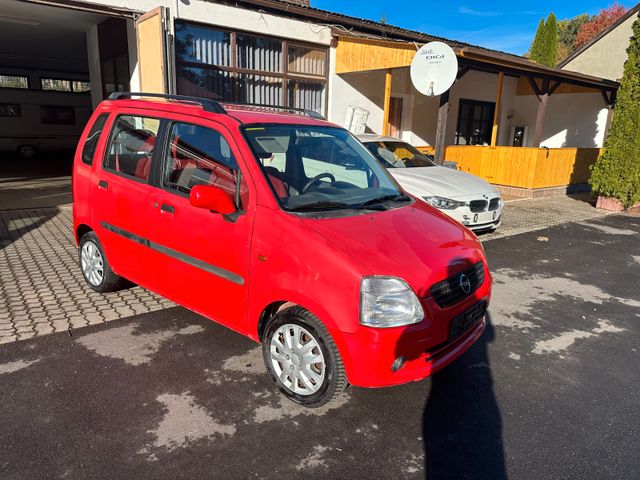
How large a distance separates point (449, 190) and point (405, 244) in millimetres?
4311

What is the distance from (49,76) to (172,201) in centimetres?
2124

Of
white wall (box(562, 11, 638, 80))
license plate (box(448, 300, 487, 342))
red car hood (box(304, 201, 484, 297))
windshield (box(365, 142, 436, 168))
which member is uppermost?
white wall (box(562, 11, 638, 80))

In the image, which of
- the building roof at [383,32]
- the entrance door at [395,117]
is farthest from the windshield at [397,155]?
the entrance door at [395,117]

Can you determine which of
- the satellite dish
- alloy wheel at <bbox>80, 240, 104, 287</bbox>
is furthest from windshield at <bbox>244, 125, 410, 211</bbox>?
the satellite dish

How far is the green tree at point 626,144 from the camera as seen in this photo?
416 inches

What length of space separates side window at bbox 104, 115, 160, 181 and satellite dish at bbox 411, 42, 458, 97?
6577 mm

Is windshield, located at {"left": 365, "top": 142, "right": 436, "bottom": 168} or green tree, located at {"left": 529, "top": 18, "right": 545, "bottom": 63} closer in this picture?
windshield, located at {"left": 365, "top": 142, "right": 436, "bottom": 168}

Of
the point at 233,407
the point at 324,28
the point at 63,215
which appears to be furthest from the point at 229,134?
the point at 324,28

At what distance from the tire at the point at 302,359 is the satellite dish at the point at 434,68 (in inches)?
292

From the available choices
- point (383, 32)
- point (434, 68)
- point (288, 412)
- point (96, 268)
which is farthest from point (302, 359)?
point (383, 32)

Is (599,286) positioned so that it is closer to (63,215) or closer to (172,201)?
(172,201)

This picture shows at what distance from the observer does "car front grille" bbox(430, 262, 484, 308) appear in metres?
2.90

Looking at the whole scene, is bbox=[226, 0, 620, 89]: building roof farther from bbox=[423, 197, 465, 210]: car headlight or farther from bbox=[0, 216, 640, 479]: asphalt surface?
bbox=[0, 216, 640, 479]: asphalt surface

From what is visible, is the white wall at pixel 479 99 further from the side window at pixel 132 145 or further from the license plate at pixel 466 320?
the license plate at pixel 466 320
